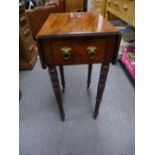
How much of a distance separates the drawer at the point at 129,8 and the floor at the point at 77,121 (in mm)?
639

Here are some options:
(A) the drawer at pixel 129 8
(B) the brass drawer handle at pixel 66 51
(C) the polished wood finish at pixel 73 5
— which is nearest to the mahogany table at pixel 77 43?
(B) the brass drawer handle at pixel 66 51

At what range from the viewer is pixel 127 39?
1677 mm

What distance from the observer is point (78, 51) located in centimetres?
77

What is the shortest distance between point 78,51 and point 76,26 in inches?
5.5

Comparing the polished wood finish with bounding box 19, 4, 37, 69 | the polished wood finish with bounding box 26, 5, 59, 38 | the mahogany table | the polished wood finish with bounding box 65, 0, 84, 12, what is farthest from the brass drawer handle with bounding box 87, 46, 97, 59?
the polished wood finish with bounding box 65, 0, 84, 12

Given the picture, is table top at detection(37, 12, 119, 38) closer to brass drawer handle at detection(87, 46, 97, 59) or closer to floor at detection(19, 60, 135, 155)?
brass drawer handle at detection(87, 46, 97, 59)

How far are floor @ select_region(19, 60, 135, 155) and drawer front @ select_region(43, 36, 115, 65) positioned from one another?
53cm

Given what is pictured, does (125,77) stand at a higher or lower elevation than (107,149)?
higher

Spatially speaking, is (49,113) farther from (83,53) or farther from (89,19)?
(89,19)

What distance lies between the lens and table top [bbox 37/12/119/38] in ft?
2.33

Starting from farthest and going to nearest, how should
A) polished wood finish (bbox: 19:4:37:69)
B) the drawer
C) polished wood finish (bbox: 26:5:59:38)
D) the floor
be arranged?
polished wood finish (bbox: 26:5:59:38) < polished wood finish (bbox: 19:4:37:69) < the drawer < the floor

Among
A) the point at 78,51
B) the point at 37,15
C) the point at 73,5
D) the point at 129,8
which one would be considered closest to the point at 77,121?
the point at 78,51
